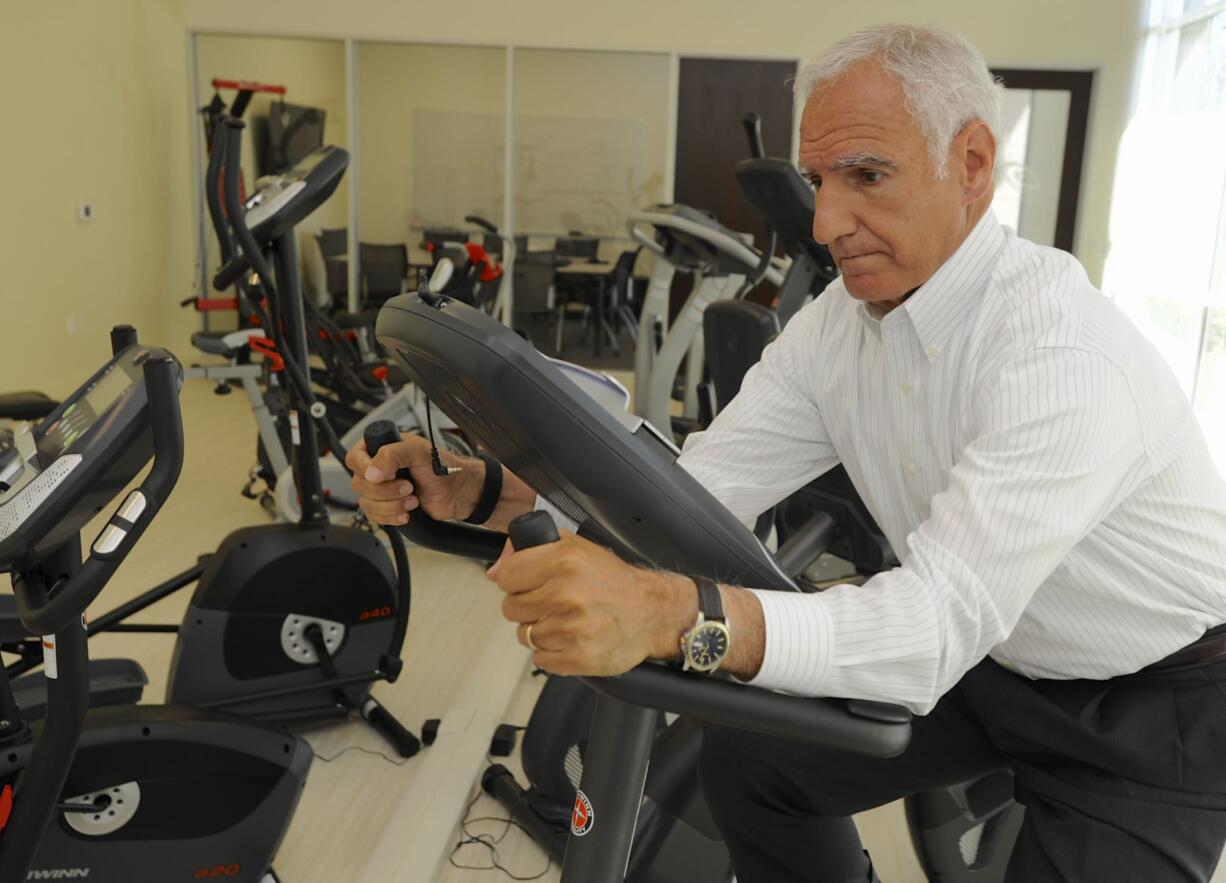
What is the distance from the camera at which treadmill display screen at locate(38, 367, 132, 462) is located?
1.31 m

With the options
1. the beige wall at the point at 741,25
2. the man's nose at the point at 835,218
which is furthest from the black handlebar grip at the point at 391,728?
the beige wall at the point at 741,25

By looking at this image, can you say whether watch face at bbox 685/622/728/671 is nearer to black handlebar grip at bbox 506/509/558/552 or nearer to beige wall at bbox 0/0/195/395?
black handlebar grip at bbox 506/509/558/552

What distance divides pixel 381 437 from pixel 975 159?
734mm

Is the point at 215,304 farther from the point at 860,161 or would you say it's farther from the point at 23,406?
the point at 860,161

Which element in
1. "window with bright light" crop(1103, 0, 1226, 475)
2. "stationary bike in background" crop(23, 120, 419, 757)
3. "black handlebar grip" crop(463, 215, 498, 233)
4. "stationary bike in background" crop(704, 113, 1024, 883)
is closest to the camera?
"stationary bike in background" crop(704, 113, 1024, 883)

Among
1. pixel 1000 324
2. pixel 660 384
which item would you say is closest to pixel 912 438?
pixel 1000 324

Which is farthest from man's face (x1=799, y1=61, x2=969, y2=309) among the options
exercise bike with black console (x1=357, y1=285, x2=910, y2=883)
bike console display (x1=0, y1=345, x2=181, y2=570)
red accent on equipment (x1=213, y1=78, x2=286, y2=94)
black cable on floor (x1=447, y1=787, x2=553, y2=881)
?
red accent on equipment (x1=213, y1=78, x2=286, y2=94)

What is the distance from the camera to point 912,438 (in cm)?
136

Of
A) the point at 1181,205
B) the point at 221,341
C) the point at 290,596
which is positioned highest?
the point at 1181,205

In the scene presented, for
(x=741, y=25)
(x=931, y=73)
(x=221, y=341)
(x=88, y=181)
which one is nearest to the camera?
(x=931, y=73)

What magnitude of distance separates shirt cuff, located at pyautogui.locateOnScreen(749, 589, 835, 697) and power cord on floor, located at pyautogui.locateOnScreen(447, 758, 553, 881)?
57.0 inches

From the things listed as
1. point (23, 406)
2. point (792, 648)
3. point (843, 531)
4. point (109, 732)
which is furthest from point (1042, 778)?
point (23, 406)

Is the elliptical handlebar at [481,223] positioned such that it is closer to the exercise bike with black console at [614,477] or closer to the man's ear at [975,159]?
the man's ear at [975,159]

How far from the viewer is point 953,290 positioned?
128cm
